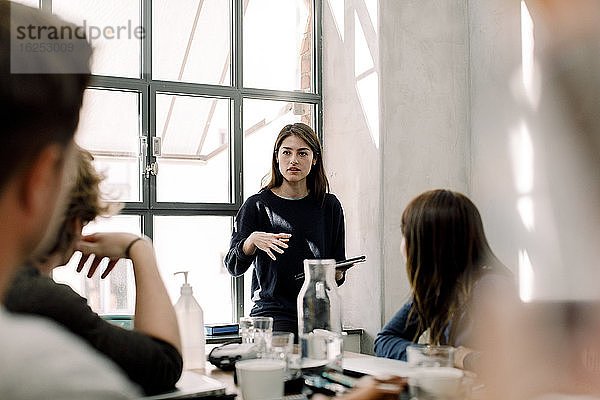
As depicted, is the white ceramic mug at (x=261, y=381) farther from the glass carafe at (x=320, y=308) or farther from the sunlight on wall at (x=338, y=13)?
the sunlight on wall at (x=338, y=13)

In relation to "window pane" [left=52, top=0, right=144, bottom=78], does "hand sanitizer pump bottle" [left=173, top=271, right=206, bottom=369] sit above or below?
below

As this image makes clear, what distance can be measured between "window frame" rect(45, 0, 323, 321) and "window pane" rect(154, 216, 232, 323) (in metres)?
0.04

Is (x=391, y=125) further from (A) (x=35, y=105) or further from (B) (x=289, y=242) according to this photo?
(A) (x=35, y=105)

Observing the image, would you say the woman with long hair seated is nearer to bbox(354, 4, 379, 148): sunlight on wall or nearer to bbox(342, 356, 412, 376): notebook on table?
bbox(342, 356, 412, 376): notebook on table

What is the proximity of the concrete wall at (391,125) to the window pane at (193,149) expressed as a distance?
1.92ft

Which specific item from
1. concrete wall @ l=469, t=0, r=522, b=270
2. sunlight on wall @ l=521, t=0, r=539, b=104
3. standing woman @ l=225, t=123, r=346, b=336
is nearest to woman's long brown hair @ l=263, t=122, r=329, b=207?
standing woman @ l=225, t=123, r=346, b=336

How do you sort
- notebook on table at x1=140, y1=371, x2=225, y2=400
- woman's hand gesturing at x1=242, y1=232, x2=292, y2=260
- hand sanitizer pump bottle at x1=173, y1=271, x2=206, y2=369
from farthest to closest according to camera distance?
woman's hand gesturing at x1=242, y1=232, x2=292, y2=260 → hand sanitizer pump bottle at x1=173, y1=271, x2=206, y2=369 → notebook on table at x1=140, y1=371, x2=225, y2=400

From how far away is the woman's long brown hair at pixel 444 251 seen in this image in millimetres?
1278

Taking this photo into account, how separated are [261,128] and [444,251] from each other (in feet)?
6.48

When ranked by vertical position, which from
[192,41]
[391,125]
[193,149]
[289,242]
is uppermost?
[192,41]

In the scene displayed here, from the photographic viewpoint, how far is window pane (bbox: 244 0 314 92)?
3125 millimetres

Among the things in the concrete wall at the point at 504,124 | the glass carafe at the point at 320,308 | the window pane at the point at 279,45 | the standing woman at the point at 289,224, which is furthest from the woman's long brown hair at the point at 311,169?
the concrete wall at the point at 504,124

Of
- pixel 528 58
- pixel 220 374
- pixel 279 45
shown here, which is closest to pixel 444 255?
pixel 220 374

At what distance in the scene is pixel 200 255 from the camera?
2969mm
